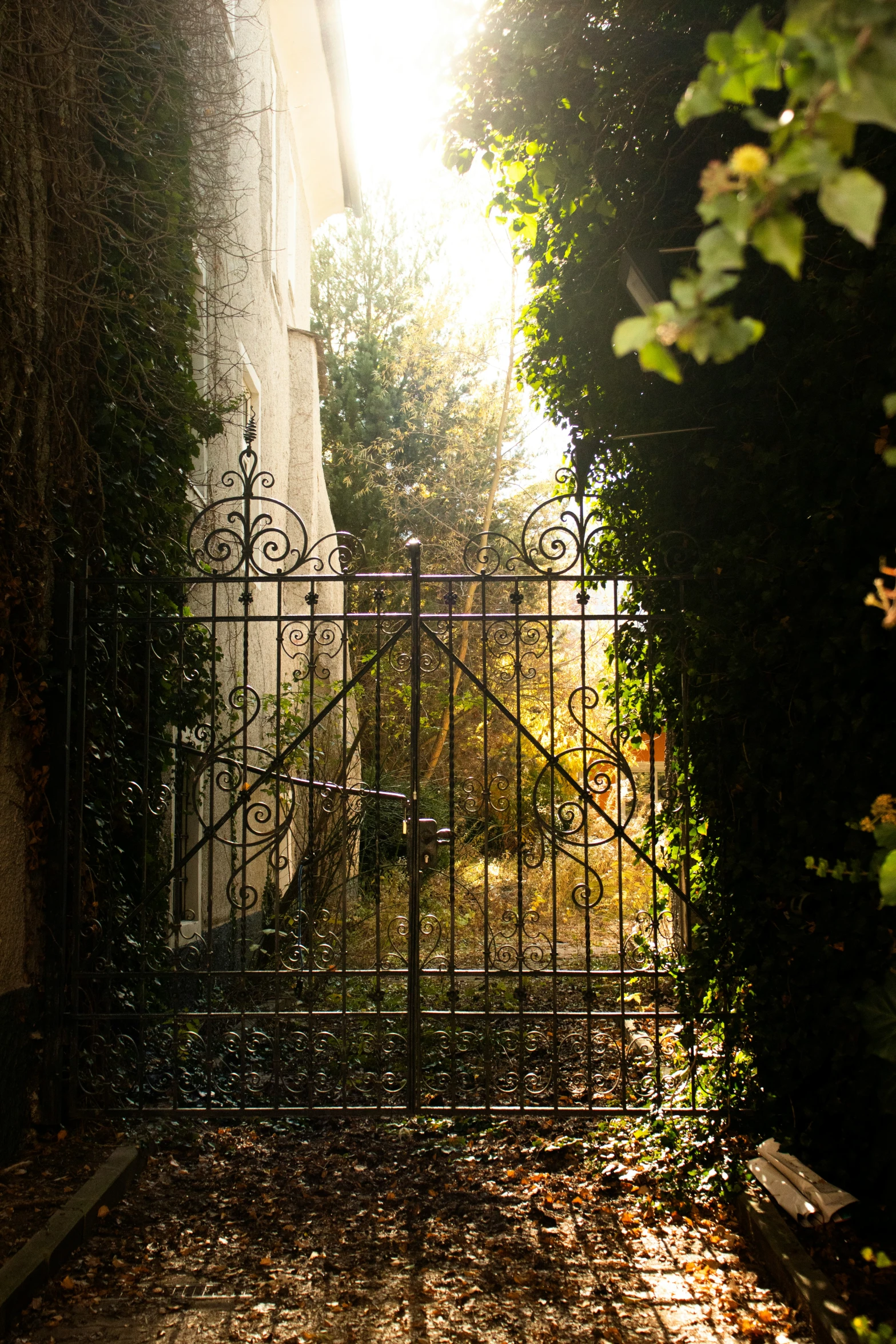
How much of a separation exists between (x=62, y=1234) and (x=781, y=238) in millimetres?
4055

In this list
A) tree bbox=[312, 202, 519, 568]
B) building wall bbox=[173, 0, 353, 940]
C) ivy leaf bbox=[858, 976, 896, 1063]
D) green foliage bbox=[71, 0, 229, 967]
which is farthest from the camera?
tree bbox=[312, 202, 519, 568]

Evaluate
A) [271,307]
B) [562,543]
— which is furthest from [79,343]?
[271,307]

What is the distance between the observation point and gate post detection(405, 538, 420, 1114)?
493 cm

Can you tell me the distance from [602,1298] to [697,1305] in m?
0.32

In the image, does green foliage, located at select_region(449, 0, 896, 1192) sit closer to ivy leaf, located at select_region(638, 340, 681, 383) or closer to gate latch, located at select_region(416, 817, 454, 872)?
gate latch, located at select_region(416, 817, 454, 872)

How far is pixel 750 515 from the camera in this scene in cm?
462

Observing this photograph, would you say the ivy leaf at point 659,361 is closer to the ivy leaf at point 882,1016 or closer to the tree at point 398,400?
the ivy leaf at point 882,1016

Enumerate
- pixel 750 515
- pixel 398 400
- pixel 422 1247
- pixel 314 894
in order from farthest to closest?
pixel 398 400, pixel 314 894, pixel 750 515, pixel 422 1247

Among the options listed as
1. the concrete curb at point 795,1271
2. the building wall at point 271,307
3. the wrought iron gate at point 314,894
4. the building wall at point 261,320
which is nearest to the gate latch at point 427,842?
the wrought iron gate at point 314,894

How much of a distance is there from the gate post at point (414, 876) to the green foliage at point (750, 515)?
47.6 inches

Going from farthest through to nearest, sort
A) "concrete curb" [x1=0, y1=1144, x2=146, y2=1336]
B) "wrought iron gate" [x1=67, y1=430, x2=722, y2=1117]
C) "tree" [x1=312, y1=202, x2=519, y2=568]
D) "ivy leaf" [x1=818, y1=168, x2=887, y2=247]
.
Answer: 1. "tree" [x1=312, y1=202, x2=519, y2=568]
2. "wrought iron gate" [x1=67, y1=430, x2=722, y2=1117]
3. "concrete curb" [x1=0, y1=1144, x2=146, y2=1336]
4. "ivy leaf" [x1=818, y1=168, x2=887, y2=247]

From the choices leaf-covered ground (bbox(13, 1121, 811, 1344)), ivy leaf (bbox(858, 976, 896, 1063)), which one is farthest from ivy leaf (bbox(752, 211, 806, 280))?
leaf-covered ground (bbox(13, 1121, 811, 1344))

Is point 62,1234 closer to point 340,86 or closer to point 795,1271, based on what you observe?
point 795,1271

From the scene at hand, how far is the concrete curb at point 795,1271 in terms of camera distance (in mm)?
3143
